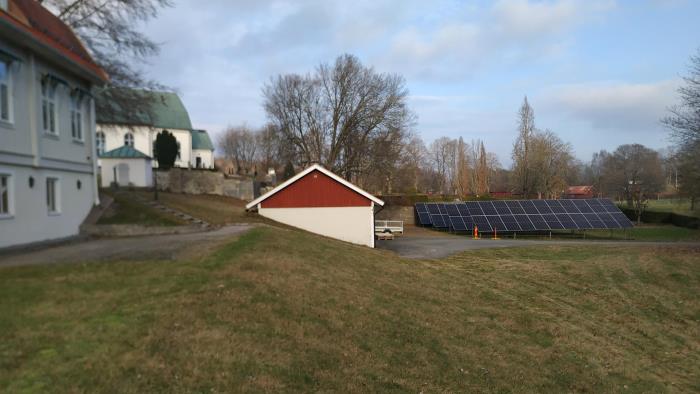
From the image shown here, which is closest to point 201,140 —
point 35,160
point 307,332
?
point 35,160

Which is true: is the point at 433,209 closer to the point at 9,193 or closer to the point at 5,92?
the point at 9,193

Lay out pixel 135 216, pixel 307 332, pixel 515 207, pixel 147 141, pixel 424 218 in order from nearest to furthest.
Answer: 1. pixel 307 332
2. pixel 135 216
3. pixel 515 207
4. pixel 424 218
5. pixel 147 141

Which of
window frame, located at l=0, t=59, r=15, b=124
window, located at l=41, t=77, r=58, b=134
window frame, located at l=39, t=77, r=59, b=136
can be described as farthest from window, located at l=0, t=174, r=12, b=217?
window, located at l=41, t=77, r=58, b=134

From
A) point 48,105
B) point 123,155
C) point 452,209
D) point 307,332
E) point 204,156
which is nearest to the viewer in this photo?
point 307,332

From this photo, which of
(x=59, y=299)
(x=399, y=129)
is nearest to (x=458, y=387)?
(x=59, y=299)

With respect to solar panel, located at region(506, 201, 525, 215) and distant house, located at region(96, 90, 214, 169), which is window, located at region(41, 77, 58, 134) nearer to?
distant house, located at region(96, 90, 214, 169)

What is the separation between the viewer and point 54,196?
1576 centimetres

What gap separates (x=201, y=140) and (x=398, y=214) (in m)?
32.2

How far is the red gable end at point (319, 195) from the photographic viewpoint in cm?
2866

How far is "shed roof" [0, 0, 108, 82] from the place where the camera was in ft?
42.8

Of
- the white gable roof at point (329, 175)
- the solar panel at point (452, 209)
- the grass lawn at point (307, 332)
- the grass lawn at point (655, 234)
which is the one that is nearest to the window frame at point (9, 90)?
the grass lawn at point (307, 332)

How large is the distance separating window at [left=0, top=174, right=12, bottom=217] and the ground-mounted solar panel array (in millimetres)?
34582

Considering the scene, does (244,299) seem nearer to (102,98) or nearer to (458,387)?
A: (458,387)

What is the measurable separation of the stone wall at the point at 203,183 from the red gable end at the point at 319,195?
1423 cm
